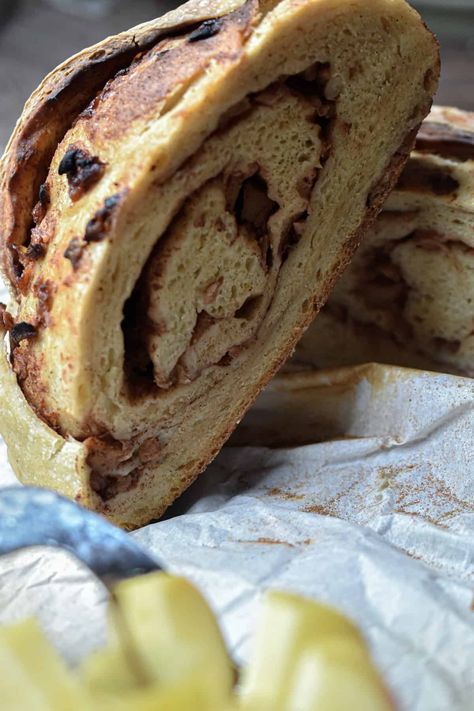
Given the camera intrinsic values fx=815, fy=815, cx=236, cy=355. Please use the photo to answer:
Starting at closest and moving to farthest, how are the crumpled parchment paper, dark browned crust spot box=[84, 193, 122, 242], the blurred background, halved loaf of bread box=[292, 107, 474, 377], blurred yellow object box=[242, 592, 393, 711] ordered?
blurred yellow object box=[242, 592, 393, 711], the crumpled parchment paper, dark browned crust spot box=[84, 193, 122, 242], halved loaf of bread box=[292, 107, 474, 377], the blurred background

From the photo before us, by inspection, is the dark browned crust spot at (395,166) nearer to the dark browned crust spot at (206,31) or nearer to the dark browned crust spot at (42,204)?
the dark browned crust spot at (206,31)

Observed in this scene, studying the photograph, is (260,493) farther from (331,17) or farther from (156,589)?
(331,17)

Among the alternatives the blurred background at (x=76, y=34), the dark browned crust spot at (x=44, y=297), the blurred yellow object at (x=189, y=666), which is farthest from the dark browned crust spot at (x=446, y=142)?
the blurred background at (x=76, y=34)

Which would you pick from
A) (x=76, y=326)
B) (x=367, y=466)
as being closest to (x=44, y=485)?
(x=76, y=326)

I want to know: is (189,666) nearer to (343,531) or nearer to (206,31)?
(343,531)

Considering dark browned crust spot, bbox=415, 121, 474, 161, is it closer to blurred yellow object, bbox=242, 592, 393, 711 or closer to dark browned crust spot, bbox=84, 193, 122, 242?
dark browned crust spot, bbox=84, 193, 122, 242

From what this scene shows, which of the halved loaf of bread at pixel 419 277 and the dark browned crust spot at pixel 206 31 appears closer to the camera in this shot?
the dark browned crust spot at pixel 206 31

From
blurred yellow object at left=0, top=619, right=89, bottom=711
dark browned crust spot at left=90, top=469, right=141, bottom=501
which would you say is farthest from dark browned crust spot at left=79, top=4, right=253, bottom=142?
blurred yellow object at left=0, top=619, right=89, bottom=711
